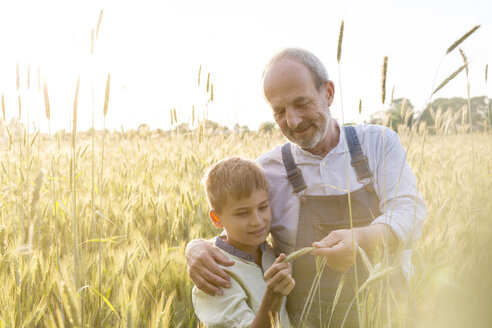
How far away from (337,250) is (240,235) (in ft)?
1.78

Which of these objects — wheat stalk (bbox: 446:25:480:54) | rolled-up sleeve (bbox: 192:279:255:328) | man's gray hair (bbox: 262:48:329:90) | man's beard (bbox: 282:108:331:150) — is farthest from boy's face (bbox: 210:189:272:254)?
wheat stalk (bbox: 446:25:480:54)

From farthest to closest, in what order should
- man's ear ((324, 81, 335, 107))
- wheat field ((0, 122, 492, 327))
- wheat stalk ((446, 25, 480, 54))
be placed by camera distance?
man's ear ((324, 81, 335, 107)) < wheat stalk ((446, 25, 480, 54)) < wheat field ((0, 122, 492, 327))

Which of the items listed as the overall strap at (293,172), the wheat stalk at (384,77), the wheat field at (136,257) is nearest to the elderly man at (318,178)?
the overall strap at (293,172)

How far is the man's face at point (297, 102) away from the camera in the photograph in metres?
1.98

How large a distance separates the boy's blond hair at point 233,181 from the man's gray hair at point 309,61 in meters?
0.56

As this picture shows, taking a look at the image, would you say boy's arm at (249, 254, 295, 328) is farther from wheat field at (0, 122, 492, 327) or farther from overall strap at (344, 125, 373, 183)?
overall strap at (344, 125, 373, 183)

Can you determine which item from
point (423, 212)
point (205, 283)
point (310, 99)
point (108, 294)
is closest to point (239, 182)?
point (205, 283)

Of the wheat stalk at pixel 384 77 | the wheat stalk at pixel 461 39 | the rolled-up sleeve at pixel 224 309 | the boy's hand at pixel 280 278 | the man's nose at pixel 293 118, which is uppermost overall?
the wheat stalk at pixel 461 39

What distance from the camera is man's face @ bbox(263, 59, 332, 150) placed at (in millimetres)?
1983

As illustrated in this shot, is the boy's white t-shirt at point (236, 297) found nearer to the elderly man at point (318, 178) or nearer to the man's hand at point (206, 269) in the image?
the man's hand at point (206, 269)

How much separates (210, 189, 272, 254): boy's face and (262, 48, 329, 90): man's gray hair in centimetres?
68

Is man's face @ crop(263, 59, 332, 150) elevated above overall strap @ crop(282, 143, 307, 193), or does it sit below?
above

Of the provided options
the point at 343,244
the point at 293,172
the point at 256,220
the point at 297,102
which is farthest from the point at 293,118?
the point at 343,244

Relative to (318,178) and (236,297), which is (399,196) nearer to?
(318,178)
